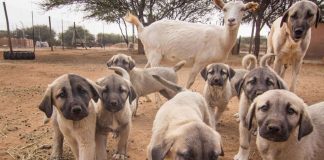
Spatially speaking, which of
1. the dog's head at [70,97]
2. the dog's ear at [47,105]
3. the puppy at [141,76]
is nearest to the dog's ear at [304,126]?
the dog's head at [70,97]

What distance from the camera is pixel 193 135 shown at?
12.1 ft

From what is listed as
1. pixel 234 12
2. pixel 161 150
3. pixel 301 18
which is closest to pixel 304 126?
pixel 161 150

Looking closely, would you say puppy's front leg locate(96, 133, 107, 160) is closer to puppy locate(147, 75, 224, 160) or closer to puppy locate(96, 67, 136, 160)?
puppy locate(96, 67, 136, 160)

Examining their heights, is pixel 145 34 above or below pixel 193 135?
above

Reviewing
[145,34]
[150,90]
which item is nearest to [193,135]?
[150,90]

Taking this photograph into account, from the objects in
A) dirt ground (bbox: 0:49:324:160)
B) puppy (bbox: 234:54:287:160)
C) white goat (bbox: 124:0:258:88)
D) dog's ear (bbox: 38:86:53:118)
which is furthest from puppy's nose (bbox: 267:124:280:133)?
white goat (bbox: 124:0:258:88)

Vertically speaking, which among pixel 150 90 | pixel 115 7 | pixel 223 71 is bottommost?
pixel 150 90

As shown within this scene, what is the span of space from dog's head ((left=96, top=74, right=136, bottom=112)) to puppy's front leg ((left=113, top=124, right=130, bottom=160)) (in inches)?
14.1

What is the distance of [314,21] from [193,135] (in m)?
5.34

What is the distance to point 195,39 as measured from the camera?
30.4ft

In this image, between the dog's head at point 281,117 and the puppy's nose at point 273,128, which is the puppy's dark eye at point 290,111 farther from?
A: the puppy's nose at point 273,128

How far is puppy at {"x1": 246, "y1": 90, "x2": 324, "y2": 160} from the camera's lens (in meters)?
4.03

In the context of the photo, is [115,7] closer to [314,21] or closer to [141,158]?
[314,21]

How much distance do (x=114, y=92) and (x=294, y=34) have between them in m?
4.17
